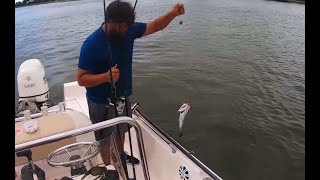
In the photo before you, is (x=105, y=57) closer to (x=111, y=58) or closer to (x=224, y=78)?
(x=111, y=58)

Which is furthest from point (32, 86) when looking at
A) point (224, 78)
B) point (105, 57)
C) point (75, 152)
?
point (224, 78)

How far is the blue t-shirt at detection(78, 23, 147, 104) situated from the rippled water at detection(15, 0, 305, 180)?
291 centimetres

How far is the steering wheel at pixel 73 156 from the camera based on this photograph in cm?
189

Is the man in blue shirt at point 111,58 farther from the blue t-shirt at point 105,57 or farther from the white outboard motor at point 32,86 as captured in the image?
the white outboard motor at point 32,86

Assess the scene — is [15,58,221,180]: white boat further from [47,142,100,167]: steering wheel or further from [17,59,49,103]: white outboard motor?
[17,59,49,103]: white outboard motor

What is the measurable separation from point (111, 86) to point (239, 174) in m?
3.21

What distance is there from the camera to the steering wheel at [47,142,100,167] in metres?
1.89

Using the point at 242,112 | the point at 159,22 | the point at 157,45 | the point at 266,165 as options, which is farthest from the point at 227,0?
the point at 159,22

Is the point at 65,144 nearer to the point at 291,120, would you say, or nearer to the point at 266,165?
the point at 266,165

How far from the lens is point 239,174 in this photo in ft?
16.1

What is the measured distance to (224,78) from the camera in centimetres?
888

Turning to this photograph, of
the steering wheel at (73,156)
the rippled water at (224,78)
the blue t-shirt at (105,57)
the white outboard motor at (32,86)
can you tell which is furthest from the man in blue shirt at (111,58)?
the rippled water at (224,78)

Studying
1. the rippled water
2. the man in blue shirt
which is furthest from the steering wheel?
the rippled water

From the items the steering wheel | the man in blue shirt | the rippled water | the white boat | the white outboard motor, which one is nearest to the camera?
the white boat
